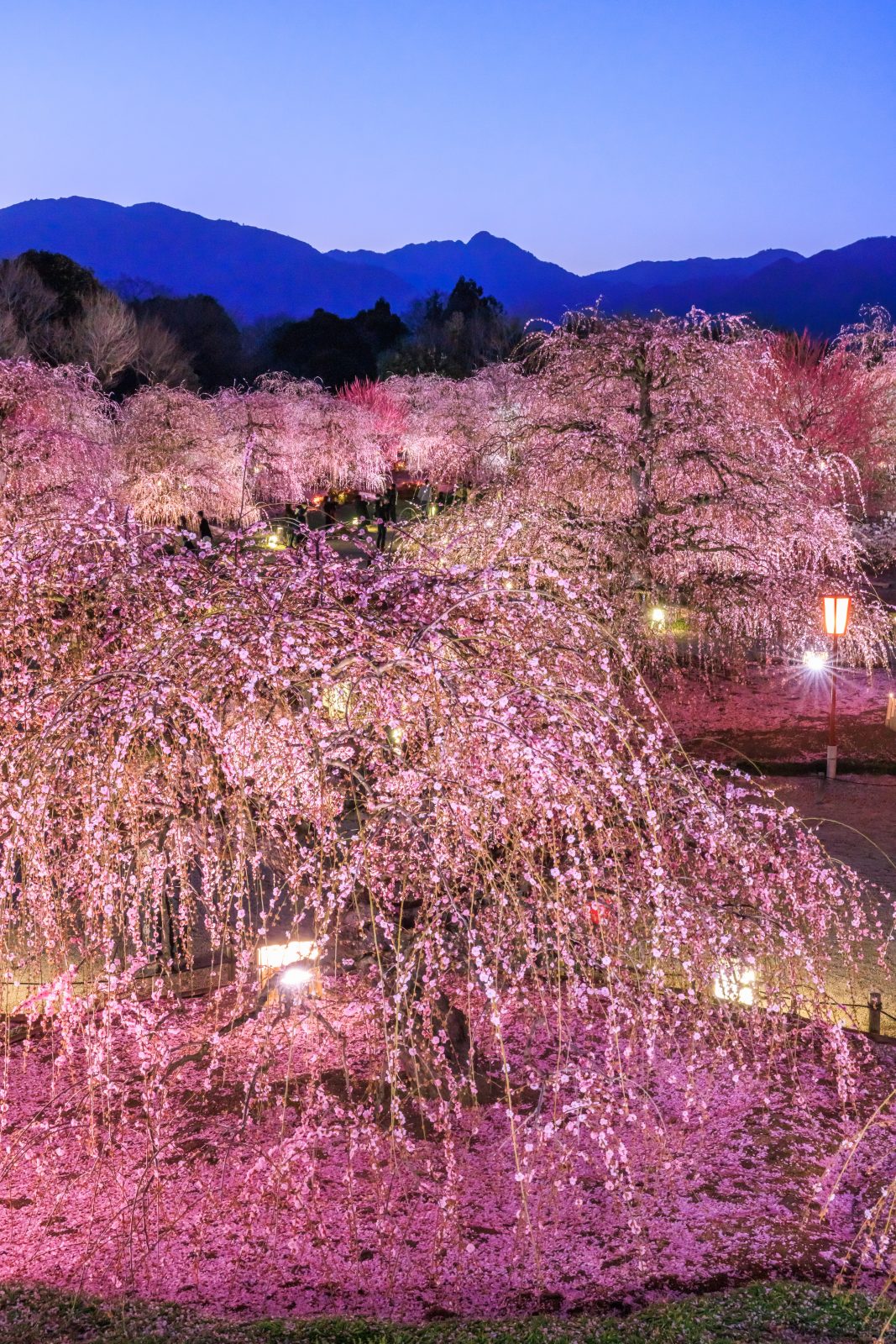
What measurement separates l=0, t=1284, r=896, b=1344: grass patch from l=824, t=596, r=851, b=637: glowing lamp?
31.8 feet

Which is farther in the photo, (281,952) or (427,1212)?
(281,952)

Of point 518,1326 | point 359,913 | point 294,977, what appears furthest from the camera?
point 359,913

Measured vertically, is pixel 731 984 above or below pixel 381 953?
below

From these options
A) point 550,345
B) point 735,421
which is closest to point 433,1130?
point 735,421

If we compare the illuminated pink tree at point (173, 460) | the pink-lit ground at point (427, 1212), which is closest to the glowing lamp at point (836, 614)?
the pink-lit ground at point (427, 1212)

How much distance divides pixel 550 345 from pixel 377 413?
2658 centimetres

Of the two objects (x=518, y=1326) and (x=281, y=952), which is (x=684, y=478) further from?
(x=518, y=1326)

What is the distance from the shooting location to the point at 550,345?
1543 centimetres

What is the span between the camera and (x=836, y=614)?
12.9m

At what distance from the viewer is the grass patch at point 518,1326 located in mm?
4059

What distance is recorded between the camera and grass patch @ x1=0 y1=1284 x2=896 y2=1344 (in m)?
4.06

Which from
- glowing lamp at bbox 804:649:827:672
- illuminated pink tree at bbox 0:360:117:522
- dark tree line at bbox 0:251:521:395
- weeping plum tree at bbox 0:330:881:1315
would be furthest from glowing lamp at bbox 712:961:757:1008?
dark tree line at bbox 0:251:521:395

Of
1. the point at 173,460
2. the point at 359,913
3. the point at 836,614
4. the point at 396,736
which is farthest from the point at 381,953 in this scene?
the point at 173,460

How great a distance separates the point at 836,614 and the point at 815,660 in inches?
Answer: 208
